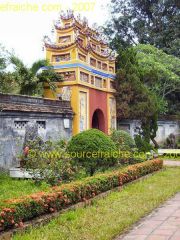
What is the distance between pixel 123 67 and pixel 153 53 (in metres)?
5.65

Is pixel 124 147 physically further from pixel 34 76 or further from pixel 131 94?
pixel 131 94

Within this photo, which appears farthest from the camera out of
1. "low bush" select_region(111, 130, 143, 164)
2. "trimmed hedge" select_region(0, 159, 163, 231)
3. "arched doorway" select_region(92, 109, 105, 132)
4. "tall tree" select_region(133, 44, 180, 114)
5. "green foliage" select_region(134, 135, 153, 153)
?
"tall tree" select_region(133, 44, 180, 114)

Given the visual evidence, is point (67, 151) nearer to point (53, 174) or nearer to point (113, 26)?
point (53, 174)

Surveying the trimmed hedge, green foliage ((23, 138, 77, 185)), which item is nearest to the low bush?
the trimmed hedge

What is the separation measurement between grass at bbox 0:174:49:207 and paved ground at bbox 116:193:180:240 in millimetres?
2421

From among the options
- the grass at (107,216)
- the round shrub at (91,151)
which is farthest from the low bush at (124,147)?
the grass at (107,216)

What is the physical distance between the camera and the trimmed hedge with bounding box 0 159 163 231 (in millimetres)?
5547

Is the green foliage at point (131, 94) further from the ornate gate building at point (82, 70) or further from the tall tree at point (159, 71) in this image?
the tall tree at point (159, 71)

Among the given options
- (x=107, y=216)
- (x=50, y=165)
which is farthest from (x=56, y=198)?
(x=50, y=165)

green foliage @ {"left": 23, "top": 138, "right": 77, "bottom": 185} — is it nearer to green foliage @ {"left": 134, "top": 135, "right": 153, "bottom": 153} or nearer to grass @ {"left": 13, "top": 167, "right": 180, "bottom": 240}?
grass @ {"left": 13, "top": 167, "right": 180, "bottom": 240}

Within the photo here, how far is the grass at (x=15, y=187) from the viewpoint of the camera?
8.38 metres

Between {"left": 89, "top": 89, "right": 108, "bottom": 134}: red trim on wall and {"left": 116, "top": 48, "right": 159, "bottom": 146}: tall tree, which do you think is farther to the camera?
{"left": 116, "top": 48, "right": 159, "bottom": 146}: tall tree

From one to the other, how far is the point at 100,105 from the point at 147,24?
607 inches

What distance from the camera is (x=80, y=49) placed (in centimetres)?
1559
